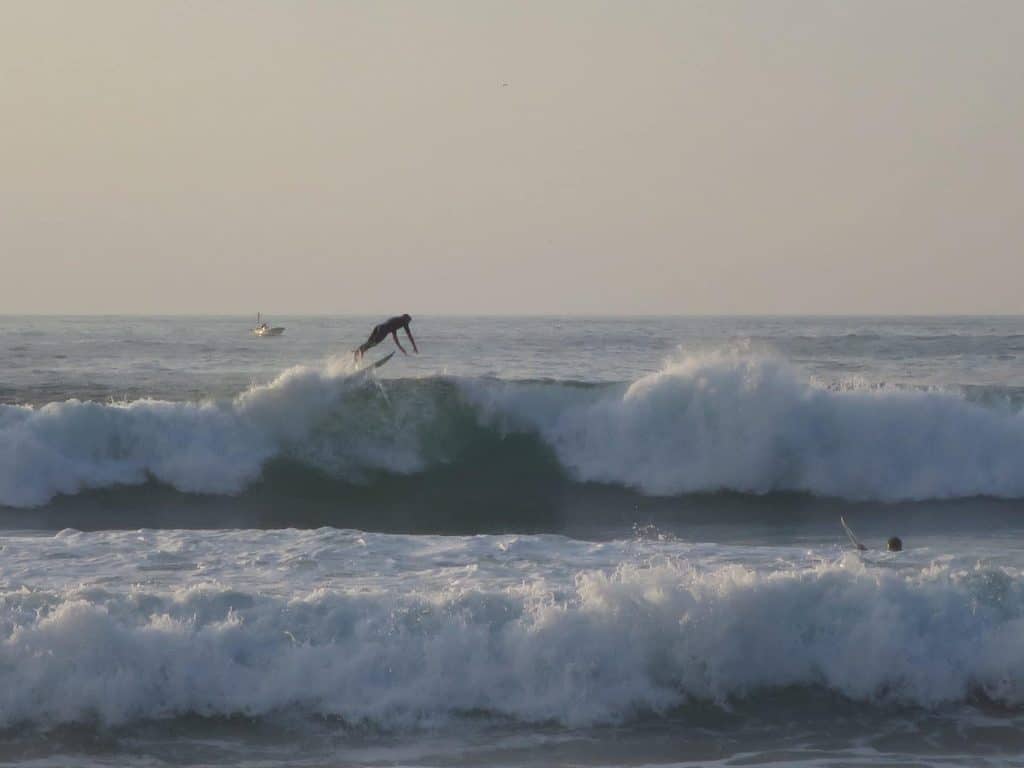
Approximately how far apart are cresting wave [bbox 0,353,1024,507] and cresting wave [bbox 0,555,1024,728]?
8660mm

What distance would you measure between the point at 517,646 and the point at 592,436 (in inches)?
425

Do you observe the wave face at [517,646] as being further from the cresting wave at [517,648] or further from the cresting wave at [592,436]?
the cresting wave at [592,436]

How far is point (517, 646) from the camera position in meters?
8.76

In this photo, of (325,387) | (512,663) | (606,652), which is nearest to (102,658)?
(512,663)

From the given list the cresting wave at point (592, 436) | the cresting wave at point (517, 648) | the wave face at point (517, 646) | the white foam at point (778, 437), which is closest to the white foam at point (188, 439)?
the cresting wave at point (592, 436)

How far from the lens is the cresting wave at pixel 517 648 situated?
8.34 metres

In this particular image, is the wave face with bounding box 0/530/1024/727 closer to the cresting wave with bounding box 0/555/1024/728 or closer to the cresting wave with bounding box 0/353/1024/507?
the cresting wave with bounding box 0/555/1024/728

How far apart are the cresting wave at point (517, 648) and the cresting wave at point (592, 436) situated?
8660 mm

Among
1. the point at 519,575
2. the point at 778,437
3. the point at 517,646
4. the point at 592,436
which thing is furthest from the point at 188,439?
the point at 517,646

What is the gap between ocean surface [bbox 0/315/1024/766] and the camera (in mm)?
8164

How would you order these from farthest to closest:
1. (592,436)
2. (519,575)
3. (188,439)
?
1. (592,436)
2. (188,439)
3. (519,575)

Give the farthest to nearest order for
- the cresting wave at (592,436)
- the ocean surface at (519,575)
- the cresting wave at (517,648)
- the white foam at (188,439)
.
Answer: the cresting wave at (592,436), the white foam at (188,439), the cresting wave at (517,648), the ocean surface at (519,575)

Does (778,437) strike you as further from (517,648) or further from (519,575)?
(517,648)

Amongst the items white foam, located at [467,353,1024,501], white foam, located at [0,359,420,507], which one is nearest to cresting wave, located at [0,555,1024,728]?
white foam, located at [467,353,1024,501]
